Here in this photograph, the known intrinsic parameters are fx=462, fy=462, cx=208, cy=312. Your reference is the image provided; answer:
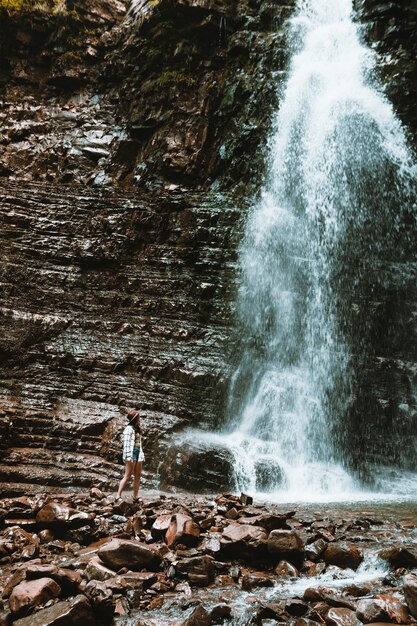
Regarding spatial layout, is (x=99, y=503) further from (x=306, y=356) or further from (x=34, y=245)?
(x=34, y=245)

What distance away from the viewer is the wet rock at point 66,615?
130 inches

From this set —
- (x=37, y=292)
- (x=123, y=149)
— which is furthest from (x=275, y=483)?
(x=123, y=149)

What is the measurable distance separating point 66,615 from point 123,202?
1476 cm

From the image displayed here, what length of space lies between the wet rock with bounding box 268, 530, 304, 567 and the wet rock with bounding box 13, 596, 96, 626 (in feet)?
6.46

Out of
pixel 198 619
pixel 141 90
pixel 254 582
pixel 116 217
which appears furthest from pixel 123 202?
pixel 198 619

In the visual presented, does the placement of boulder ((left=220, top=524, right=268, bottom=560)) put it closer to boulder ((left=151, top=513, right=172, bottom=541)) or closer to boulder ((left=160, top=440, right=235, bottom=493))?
boulder ((left=151, top=513, right=172, bottom=541))

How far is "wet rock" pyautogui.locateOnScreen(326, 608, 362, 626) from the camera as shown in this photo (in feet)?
11.0

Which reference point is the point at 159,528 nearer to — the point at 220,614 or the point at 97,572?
the point at 97,572

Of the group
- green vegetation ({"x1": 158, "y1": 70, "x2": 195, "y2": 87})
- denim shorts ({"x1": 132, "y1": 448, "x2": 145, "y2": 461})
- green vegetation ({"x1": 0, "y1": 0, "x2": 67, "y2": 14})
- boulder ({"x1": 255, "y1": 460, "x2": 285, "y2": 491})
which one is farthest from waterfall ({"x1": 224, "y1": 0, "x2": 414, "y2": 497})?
green vegetation ({"x1": 0, "y1": 0, "x2": 67, "y2": 14})

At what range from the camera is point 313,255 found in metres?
16.0

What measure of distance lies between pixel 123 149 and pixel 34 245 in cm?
599

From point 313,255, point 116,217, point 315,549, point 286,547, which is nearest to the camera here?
point 286,547

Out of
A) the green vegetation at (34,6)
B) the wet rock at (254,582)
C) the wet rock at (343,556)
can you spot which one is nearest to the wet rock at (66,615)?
the wet rock at (254,582)

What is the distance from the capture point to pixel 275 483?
1070 centimetres
